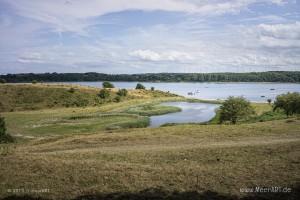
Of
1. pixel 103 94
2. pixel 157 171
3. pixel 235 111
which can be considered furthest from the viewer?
pixel 103 94

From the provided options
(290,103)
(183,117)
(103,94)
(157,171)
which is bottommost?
(183,117)

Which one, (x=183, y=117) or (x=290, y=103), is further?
(x=183, y=117)

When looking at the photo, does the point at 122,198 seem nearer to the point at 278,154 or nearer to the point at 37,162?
the point at 37,162

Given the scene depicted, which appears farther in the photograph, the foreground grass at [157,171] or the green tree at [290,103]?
the green tree at [290,103]

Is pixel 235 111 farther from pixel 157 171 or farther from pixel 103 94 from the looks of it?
pixel 103 94

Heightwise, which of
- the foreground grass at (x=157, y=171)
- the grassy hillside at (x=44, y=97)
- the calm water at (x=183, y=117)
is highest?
the foreground grass at (x=157, y=171)

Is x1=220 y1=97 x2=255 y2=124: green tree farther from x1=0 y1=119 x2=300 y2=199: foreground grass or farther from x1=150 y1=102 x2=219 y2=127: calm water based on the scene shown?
x1=0 y1=119 x2=300 y2=199: foreground grass

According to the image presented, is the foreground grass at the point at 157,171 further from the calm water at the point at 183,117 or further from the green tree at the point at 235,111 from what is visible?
the calm water at the point at 183,117

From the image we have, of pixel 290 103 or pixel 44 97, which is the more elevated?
pixel 290 103

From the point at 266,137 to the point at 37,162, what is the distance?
15.7 m

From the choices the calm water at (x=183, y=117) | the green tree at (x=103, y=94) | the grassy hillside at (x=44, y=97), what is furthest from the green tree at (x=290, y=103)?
the green tree at (x=103, y=94)

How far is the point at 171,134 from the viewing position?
29672mm

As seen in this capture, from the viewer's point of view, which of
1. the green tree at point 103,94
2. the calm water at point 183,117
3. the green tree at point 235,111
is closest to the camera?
the green tree at point 235,111

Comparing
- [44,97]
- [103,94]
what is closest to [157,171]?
[44,97]
